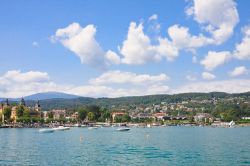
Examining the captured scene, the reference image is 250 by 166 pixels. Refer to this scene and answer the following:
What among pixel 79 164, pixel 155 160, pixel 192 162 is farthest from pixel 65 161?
pixel 192 162

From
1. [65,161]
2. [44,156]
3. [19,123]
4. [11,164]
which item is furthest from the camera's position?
[19,123]

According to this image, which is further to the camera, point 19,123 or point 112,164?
point 19,123

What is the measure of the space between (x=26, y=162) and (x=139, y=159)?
12039 mm

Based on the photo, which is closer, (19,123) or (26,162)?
(26,162)

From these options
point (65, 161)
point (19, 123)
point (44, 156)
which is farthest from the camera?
point (19, 123)

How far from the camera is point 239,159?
1905 inches

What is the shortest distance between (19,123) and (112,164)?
155 meters

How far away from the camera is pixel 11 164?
1720 inches

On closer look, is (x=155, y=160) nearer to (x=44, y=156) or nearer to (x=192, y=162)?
(x=192, y=162)

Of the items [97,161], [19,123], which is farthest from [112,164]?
[19,123]

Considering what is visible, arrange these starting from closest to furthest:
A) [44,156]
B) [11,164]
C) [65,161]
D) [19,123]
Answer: [11,164] → [65,161] → [44,156] → [19,123]

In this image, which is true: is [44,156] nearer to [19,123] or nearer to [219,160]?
[219,160]

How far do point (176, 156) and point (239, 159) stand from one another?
7.36 metres

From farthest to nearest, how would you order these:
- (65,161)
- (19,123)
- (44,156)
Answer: (19,123), (44,156), (65,161)
